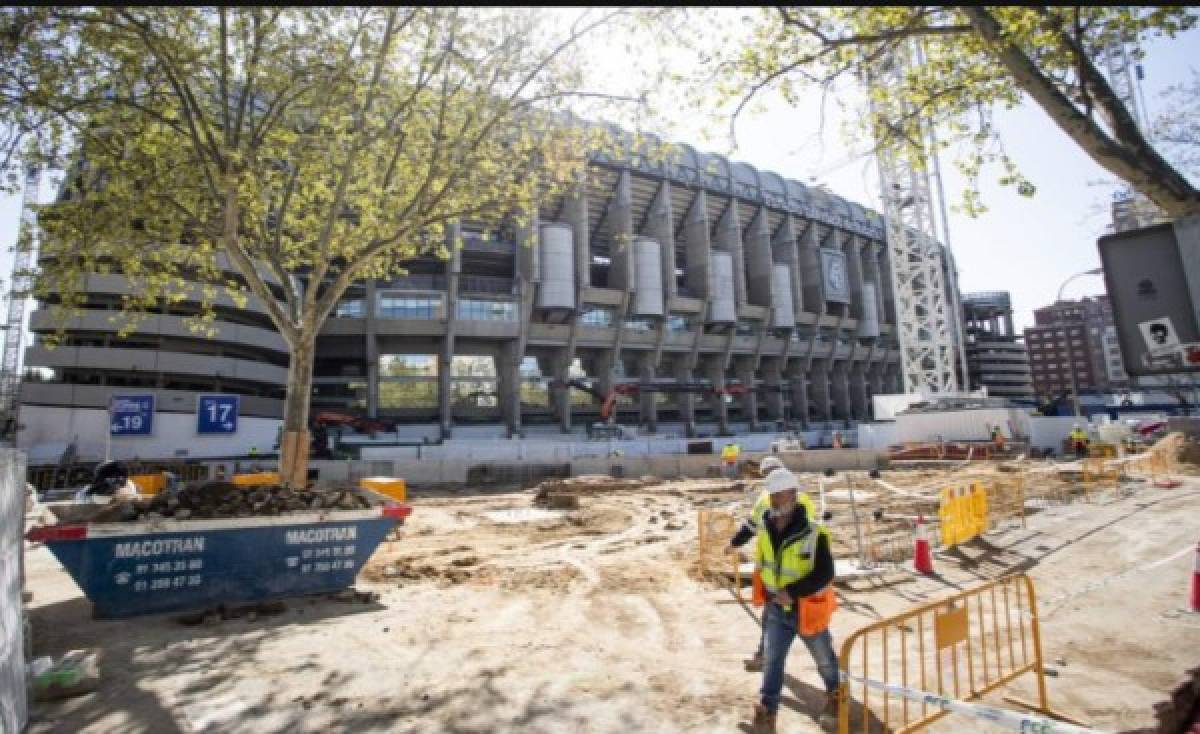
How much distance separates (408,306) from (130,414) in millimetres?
20130

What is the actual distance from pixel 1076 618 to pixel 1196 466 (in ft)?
72.1

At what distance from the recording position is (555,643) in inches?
236

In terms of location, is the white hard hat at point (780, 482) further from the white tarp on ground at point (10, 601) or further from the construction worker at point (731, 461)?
the construction worker at point (731, 461)

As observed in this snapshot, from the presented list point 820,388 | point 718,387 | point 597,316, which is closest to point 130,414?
point 597,316

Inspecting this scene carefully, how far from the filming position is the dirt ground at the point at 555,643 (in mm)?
4398

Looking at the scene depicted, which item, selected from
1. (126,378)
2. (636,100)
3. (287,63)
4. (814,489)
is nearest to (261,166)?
(287,63)

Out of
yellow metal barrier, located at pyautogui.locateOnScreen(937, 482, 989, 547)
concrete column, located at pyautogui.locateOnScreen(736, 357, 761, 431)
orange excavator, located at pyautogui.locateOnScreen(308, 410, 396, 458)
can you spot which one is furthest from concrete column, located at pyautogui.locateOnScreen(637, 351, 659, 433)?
yellow metal barrier, located at pyautogui.locateOnScreen(937, 482, 989, 547)

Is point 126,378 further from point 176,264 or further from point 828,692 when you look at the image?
point 828,692

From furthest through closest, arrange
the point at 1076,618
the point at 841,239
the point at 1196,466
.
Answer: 1. the point at 841,239
2. the point at 1196,466
3. the point at 1076,618

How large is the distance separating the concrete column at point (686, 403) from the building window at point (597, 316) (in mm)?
7469

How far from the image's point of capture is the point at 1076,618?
21.4 feet

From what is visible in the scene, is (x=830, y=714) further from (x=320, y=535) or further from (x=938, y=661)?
(x=320, y=535)

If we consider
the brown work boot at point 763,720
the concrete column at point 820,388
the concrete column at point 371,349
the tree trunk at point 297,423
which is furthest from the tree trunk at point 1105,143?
the concrete column at point 820,388

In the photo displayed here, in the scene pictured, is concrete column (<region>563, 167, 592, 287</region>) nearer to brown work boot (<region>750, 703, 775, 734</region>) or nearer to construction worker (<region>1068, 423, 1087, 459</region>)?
construction worker (<region>1068, 423, 1087, 459</region>)
